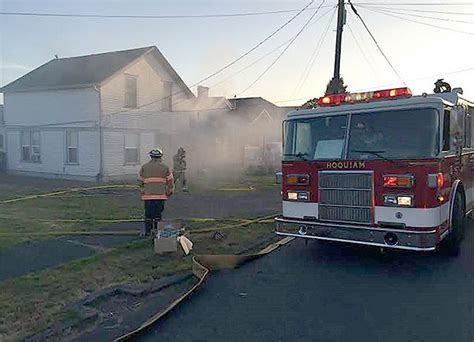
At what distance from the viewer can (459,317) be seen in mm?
4383

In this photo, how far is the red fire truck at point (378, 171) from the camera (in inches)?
226

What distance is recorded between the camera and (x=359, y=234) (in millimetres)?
6027

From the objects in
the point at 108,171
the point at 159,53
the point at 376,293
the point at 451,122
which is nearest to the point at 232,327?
the point at 376,293

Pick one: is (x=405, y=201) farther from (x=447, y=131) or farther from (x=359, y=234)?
(x=447, y=131)

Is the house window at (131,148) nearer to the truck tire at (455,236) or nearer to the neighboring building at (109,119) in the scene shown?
the neighboring building at (109,119)

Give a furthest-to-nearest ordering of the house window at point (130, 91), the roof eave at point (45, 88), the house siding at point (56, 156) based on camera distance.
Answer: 1. the house window at point (130, 91)
2. the house siding at point (56, 156)
3. the roof eave at point (45, 88)

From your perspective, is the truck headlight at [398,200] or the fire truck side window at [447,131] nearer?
the truck headlight at [398,200]

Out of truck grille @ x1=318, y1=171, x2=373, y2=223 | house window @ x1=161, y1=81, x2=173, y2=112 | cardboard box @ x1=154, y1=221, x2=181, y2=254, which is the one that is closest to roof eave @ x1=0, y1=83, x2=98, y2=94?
house window @ x1=161, y1=81, x2=173, y2=112

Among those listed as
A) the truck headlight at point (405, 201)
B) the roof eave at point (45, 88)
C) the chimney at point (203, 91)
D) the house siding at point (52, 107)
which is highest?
the chimney at point (203, 91)

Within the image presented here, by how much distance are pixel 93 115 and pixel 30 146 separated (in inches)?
200

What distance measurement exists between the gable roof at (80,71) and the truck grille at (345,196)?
1577 cm

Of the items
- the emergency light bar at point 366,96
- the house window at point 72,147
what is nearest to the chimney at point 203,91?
the house window at point 72,147

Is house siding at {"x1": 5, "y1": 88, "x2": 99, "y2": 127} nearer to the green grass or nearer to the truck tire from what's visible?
the green grass

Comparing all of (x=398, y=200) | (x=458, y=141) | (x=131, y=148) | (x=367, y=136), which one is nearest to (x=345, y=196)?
(x=398, y=200)
